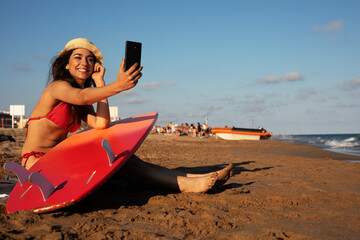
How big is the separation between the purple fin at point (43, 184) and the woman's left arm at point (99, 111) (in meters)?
0.89

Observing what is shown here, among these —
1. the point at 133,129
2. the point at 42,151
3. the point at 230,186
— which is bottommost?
the point at 230,186

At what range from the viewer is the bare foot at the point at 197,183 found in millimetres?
2613

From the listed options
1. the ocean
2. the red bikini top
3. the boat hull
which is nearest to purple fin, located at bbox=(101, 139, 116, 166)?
the red bikini top

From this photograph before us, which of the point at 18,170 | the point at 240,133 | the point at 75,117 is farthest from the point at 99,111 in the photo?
the point at 240,133

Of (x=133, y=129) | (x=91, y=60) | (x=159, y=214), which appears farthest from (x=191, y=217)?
(x=91, y=60)

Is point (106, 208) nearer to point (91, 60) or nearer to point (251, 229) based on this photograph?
point (251, 229)

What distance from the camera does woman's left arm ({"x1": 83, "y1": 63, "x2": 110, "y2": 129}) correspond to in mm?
2652

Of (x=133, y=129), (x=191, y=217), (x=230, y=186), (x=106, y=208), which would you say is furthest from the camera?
(x=230, y=186)

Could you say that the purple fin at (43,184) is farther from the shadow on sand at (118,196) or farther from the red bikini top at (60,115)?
the red bikini top at (60,115)

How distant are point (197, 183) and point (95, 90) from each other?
130cm

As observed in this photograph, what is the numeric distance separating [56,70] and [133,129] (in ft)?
3.18

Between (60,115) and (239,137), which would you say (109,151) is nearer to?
(60,115)

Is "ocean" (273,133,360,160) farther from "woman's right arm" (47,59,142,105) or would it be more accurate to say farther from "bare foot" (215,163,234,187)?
"woman's right arm" (47,59,142,105)

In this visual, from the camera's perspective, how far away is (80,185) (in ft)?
6.37
